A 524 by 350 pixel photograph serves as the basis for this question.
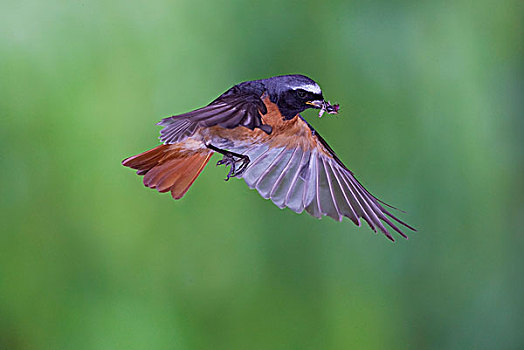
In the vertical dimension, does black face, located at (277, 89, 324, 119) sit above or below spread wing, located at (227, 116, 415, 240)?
above

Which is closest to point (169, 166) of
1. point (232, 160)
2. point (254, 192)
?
point (232, 160)

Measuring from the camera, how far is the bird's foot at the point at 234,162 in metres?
0.53

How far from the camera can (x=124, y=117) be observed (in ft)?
3.18

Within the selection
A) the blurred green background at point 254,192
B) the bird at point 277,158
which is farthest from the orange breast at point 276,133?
the blurred green background at point 254,192

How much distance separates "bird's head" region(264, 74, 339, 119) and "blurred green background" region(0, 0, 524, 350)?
39 cm

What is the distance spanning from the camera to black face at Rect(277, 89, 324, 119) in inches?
19.6

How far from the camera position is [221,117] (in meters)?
0.41

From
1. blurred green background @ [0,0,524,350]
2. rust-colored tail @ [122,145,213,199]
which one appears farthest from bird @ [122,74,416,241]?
blurred green background @ [0,0,524,350]

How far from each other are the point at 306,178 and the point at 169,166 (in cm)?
14

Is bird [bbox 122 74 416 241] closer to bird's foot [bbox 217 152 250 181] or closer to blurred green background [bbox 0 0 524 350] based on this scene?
bird's foot [bbox 217 152 250 181]

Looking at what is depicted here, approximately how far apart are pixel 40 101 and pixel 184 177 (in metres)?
0.52

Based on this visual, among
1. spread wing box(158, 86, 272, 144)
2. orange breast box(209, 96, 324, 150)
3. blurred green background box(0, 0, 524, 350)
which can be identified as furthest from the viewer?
blurred green background box(0, 0, 524, 350)

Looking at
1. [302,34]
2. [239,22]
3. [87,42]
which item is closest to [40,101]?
[87,42]

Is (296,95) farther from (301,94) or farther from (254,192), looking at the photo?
(254,192)
